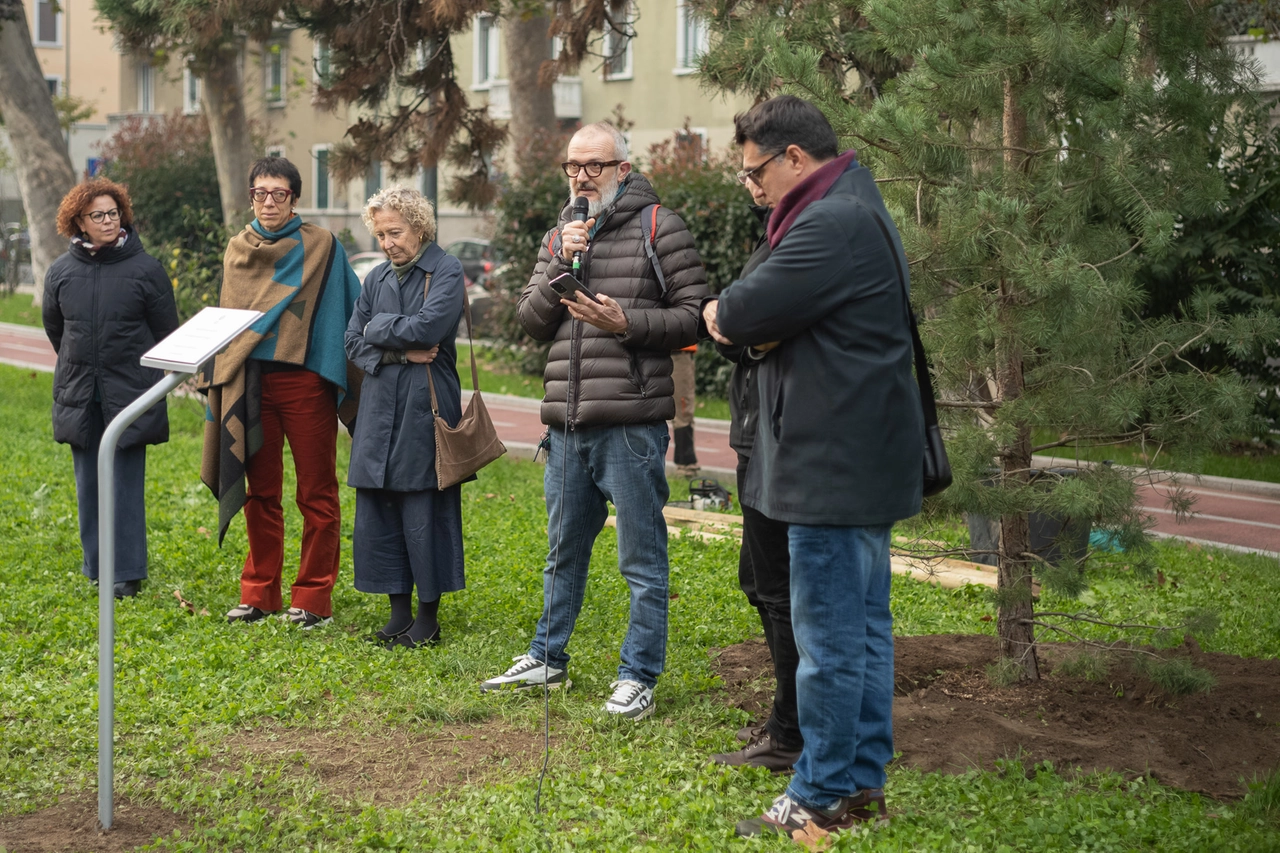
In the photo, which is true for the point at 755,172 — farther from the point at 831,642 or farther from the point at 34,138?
the point at 34,138

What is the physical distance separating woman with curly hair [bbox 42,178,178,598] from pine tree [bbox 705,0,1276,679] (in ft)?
11.9

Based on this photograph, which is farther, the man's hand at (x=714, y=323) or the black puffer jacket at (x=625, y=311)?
the black puffer jacket at (x=625, y=311)

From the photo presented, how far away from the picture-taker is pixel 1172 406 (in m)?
4.85

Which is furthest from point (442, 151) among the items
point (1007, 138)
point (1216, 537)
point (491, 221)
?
point (1007, 138)

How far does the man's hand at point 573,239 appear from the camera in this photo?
4789 mm

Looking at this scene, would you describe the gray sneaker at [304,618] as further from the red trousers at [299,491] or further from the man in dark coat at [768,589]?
the man in dark coat at [768,589]

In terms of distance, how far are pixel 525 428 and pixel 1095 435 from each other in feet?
33.2

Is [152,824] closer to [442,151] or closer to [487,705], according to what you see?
[487,705]

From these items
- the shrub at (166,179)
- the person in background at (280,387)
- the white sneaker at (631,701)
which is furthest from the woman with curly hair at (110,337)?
the shrub at (166,179)

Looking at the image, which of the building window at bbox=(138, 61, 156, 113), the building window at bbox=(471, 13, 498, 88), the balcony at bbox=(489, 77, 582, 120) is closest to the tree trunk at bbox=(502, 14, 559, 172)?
the balcony at bbox=(489, 77, 582, 120)

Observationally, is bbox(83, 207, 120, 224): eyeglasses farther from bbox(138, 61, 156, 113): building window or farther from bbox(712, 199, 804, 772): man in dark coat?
bbox(138, 61, 156, 113): building window

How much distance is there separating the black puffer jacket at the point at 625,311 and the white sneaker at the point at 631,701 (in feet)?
3.31

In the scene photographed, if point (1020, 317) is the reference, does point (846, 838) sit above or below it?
below

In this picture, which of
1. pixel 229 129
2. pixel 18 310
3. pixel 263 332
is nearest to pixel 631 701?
pixel 263 332
